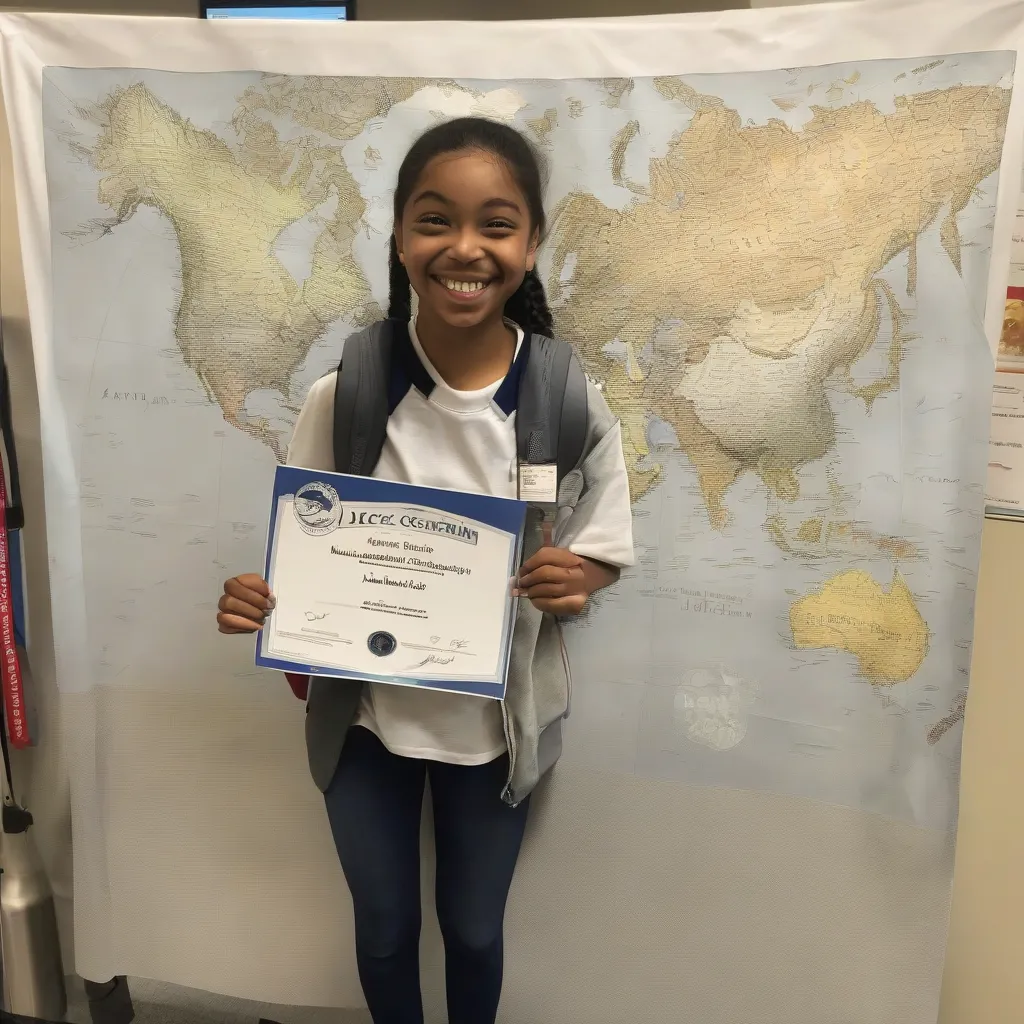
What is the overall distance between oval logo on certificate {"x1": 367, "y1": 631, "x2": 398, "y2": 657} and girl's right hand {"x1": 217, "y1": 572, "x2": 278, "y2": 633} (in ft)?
0.41

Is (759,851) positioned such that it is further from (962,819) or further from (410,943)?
(410,943)

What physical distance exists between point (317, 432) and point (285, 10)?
2.50 feet

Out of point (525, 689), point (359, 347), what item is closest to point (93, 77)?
point (359, 347)

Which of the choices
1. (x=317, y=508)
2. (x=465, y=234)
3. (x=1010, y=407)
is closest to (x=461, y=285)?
(x=465, y=234)

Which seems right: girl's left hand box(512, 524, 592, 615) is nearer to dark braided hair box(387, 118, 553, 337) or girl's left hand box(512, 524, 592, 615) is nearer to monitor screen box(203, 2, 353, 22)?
dark braided hair box(387, 118, 553, 337)

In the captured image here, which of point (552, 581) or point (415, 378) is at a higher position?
point (415, 378)

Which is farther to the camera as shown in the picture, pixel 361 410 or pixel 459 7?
pixel 459 7

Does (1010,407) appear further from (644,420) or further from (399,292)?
(399,292)

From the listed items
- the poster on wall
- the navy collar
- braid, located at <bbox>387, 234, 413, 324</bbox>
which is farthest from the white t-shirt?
the poster on wall

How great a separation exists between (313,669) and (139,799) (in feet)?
1.96

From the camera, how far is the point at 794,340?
42.4 inches

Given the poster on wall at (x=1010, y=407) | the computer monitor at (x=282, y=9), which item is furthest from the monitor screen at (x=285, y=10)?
the poster on wall at (x=1010, y=407)

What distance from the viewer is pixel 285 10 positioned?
4.09 ft
